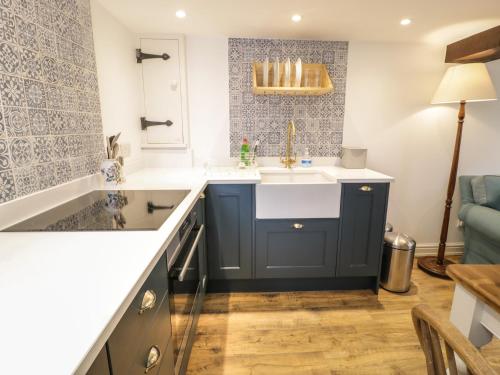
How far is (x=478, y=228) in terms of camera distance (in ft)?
6.71

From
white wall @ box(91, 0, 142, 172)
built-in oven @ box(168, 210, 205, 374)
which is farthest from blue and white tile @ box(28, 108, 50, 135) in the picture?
built-in oven @ box(168, 210, 205, 374)

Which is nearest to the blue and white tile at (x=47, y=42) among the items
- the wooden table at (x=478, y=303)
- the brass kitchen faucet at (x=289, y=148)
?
the brass kitchen faucet at (x=289, y=148)

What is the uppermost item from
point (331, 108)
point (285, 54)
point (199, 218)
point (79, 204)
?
point (285, 54)

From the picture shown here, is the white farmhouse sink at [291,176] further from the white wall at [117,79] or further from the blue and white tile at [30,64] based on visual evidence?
the blue and white tile at [30,64]

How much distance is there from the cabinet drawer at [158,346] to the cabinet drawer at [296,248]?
3.37 feet

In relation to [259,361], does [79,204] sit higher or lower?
higher

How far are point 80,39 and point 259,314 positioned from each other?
191cm

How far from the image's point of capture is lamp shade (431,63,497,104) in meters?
1.97

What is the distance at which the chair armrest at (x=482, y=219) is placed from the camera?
191 cm

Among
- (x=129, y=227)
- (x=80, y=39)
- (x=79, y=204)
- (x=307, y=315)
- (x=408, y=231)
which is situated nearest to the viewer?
(x=129, y=227)

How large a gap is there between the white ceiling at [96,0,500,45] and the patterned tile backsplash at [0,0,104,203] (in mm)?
437

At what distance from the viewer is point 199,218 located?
1613 millimetres

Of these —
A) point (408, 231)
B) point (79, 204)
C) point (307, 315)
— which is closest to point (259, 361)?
point (307, 315)

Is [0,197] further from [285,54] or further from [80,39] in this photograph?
[285,54]
